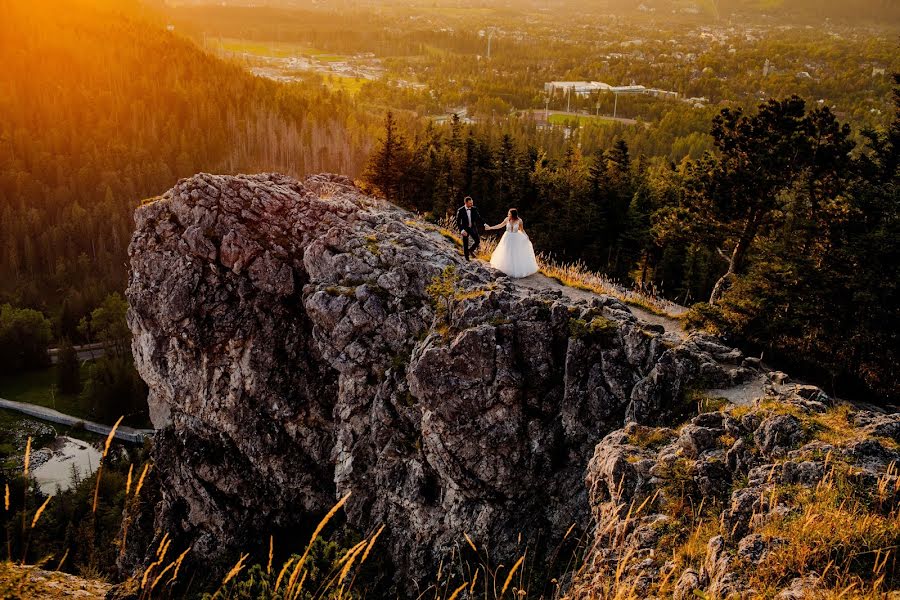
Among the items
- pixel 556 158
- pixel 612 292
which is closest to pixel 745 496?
pixel 612 292

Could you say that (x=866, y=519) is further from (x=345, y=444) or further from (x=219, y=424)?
(x=219, y=424)

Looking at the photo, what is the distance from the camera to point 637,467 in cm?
1421

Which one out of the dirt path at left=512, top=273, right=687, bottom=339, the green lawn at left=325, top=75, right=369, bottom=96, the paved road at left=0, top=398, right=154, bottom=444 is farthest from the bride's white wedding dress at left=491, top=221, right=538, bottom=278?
the green lawn at left=325, top=75, right=369, bottom=96

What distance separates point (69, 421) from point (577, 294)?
70.6 metres

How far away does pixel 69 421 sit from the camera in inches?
2783

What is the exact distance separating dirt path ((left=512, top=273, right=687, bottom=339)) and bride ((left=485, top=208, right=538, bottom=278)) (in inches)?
20.2

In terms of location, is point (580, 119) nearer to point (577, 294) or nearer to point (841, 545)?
point (577, 294)

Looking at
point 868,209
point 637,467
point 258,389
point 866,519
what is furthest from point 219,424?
point 868,209

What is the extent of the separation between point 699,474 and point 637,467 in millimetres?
1448

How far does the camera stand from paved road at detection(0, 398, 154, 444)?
6731 cm

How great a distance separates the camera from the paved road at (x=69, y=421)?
67312 millimetres

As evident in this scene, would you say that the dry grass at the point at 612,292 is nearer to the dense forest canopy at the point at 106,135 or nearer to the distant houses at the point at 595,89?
the dense forest canopy at the point at 106,135

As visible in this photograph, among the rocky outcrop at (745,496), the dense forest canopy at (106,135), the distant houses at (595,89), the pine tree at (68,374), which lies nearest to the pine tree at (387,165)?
the rocky outcrop at (745,496)

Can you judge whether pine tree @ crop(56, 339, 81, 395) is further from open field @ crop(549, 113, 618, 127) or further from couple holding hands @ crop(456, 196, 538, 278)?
open field @ crop(549, 113, 618, 127)
